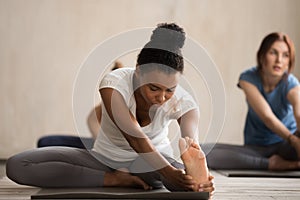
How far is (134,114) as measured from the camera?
2.14m

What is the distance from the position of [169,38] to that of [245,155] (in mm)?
1627

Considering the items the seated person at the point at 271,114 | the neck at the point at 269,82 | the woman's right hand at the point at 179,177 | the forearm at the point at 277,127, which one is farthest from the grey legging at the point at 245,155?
the woman's right hand at the point at 179,177

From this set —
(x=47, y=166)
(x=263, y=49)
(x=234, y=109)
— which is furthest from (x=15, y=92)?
(x=47, y=166)

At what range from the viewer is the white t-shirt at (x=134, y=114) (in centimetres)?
211

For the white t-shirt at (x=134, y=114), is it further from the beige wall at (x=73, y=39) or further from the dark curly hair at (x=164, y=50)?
the beige wall at (x=73, y=39)

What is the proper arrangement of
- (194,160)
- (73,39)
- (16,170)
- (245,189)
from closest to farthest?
(194,160), (16,170), (245,189), (73,39)

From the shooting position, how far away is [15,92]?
180 inches

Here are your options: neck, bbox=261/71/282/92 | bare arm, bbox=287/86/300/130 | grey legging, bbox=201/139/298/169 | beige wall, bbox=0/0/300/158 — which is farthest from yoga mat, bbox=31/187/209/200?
beige wall, bbox=0/0/300/158

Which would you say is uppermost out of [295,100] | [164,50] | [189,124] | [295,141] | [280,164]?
[164,50]

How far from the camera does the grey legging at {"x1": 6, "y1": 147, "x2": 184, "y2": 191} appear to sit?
2.27 m

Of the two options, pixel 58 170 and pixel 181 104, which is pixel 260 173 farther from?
pixel 58 170

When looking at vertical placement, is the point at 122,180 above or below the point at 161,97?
below

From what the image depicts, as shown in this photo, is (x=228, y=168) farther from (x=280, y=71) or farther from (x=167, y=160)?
(x=167, y=160)

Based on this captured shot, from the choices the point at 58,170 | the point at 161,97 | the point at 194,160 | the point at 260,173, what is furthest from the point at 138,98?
the point at 260,173
